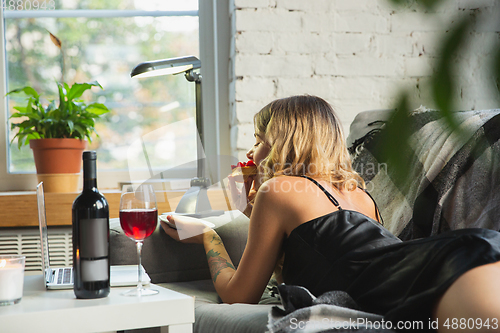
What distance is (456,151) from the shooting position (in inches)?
49.5

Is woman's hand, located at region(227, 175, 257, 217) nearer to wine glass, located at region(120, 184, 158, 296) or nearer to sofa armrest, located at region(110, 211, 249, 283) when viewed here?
sofa armrest, located at region(110, 211, 249, 283)

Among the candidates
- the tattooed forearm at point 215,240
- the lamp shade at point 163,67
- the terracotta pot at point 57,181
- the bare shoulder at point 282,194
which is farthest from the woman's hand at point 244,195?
the terracotta pot at point 57,181

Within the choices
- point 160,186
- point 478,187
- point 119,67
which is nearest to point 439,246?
point 478,187

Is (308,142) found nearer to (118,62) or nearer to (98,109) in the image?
(98,109)

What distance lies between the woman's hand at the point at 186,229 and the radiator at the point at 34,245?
0.74 metres

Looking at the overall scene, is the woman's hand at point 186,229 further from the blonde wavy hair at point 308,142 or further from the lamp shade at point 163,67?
the lamp shade at point 163,67

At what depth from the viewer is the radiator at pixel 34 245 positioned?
1.86 meters

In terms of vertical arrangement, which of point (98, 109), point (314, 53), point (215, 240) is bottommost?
point (215, 240)

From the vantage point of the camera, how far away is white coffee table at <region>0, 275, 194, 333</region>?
Answer: 0.66m

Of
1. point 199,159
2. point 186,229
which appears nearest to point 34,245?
point 199,159

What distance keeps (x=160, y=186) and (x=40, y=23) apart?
1160 millimetres

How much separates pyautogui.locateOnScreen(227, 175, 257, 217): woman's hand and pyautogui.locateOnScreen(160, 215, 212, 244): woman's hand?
0.56ft

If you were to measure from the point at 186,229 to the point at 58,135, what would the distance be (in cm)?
94

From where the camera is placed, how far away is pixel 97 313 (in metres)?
0.69
